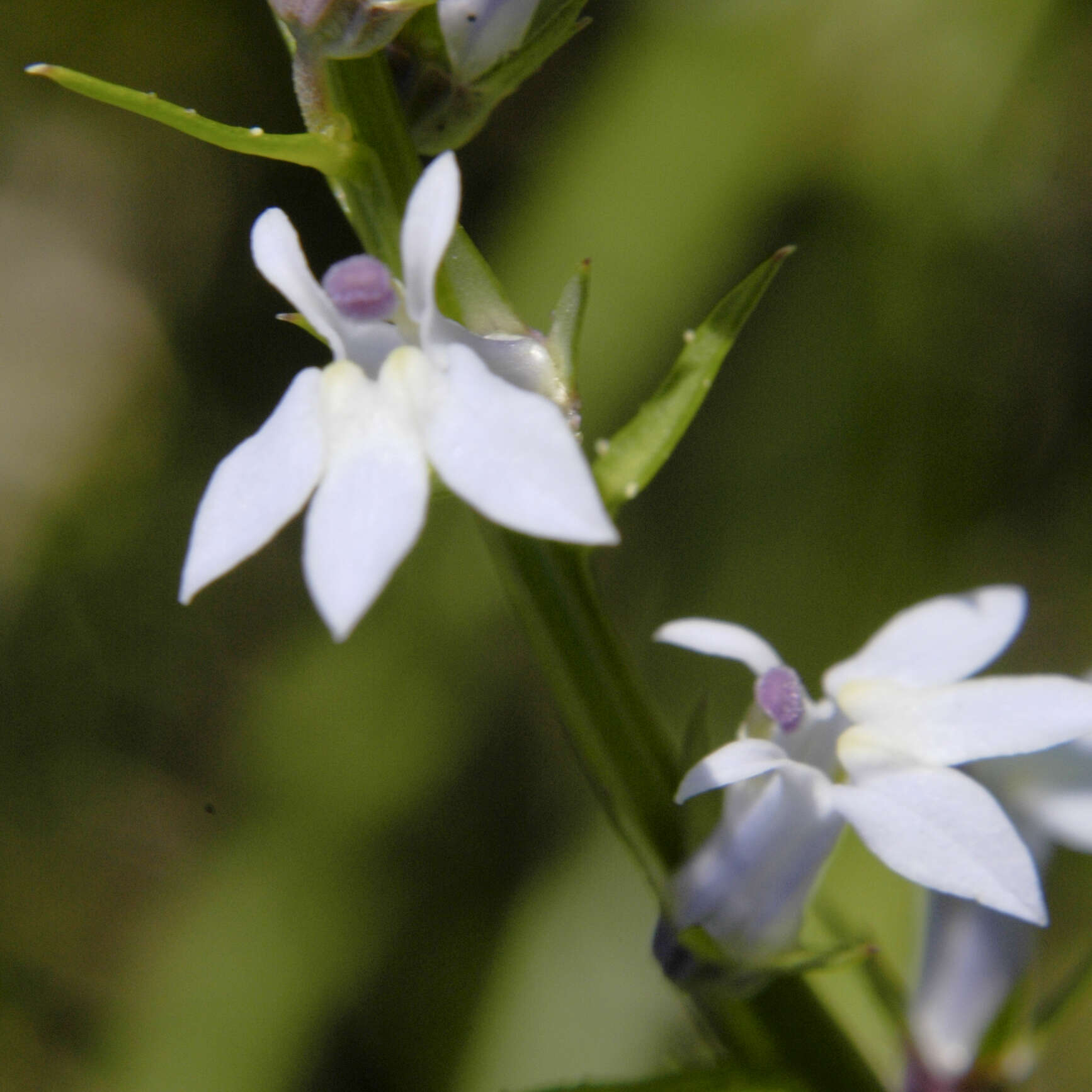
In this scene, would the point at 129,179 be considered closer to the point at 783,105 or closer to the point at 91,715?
the point at 91,715

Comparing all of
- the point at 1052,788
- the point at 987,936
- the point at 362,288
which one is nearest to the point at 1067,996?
the point at 987,936

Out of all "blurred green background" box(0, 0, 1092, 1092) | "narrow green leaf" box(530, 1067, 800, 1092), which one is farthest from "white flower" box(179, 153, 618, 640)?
"blurred green background" box(0, 0, 1092, 1092)

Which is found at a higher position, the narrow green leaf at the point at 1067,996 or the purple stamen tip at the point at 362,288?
the purple stamen tip at the point at 362,288

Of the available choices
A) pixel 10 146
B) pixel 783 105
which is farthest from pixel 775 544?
pixel 10 146

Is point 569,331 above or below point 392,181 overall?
below

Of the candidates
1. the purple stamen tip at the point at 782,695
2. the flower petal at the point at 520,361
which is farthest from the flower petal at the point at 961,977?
the flower petal at the point at 520,361

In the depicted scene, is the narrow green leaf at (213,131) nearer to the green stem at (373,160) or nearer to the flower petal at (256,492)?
the green stem at (373,160)

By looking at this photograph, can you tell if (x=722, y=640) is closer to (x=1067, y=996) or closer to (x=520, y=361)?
(x=520, y=361)

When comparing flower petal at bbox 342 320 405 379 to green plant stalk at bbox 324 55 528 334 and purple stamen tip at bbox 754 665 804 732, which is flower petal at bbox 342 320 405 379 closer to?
green plant stalk at bbox 324 55 528 334
